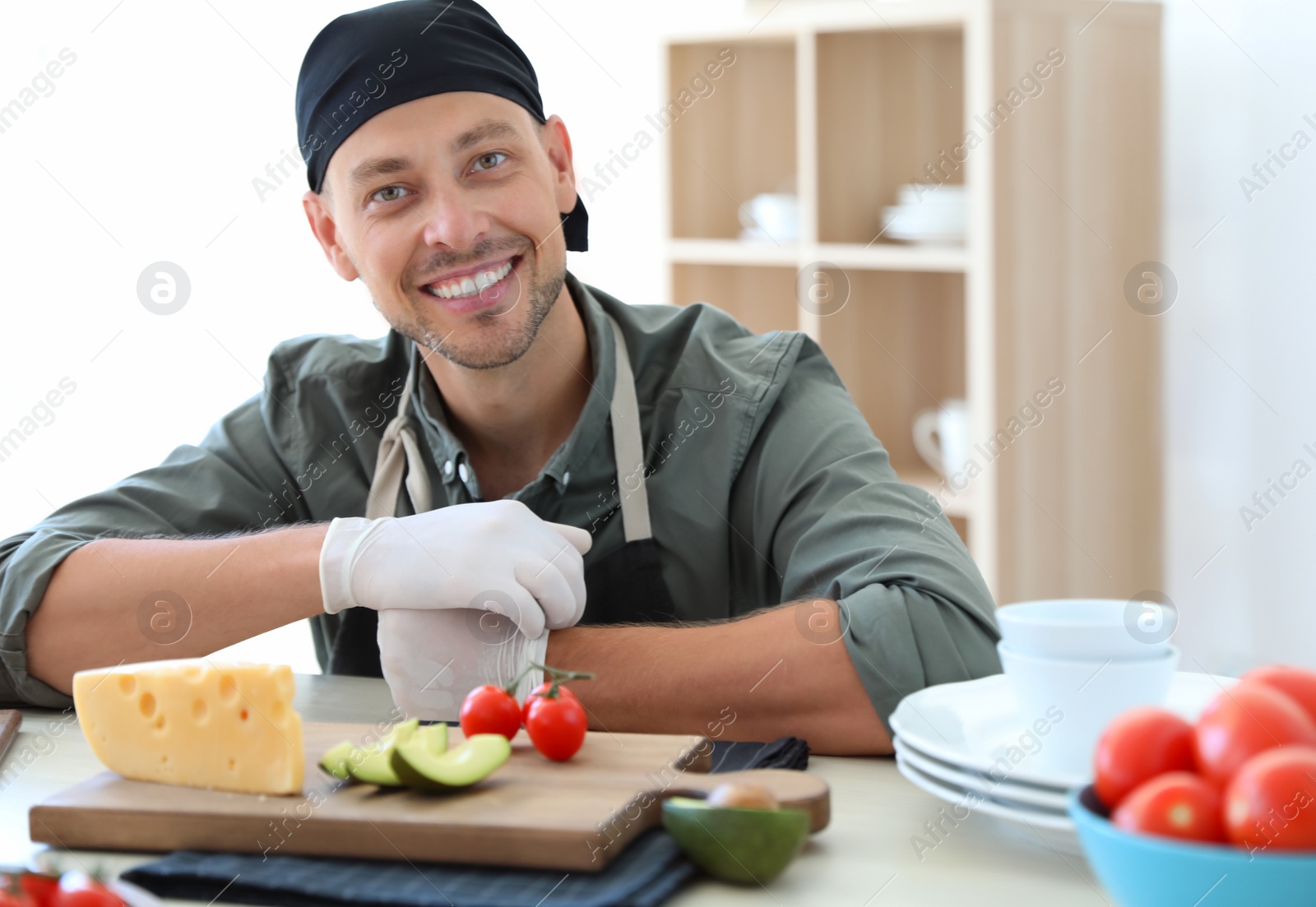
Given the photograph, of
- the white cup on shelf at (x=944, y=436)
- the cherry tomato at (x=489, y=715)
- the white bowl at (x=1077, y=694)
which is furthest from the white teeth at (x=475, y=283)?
the white cup on shelf at (x=944, y=436)

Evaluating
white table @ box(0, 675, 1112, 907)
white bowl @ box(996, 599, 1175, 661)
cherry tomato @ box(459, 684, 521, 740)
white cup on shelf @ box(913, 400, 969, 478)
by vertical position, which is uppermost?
white bowl @ box(996, 599, 1175, 661)

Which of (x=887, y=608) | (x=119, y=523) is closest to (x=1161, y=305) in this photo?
(x=887, y=608)

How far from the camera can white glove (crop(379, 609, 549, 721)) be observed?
52.0 inches

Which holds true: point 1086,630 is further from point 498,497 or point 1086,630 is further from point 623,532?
point 498,497

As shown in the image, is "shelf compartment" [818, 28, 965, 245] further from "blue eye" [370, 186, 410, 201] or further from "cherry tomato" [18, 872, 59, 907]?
"cherry tomato" [18, 872, 59, 907]

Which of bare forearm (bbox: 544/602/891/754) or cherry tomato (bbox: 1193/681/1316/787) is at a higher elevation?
cherry tomato (bbox: 1193/681/1316/787)

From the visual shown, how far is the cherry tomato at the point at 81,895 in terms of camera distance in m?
0.71

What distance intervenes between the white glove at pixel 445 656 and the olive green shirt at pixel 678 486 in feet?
0.84

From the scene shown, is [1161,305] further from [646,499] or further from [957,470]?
[646,499]

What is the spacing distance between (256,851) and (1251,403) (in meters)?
2.27

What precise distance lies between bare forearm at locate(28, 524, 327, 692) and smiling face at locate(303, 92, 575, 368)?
0.37 m

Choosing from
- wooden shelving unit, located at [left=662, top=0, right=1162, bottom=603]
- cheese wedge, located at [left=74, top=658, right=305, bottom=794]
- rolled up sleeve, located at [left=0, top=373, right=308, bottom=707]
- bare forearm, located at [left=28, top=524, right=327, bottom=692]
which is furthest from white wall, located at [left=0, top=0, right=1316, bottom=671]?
cheese wedge, located at [left=74, top=658, right=305, bottom=794]

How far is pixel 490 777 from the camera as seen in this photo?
38.8 inches

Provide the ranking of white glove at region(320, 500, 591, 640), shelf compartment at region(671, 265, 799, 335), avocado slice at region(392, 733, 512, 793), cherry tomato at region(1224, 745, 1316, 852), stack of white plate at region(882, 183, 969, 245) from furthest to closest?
Answer: shelf compartment at region(671, 265, 799, 335) < stack of white plate at region(882, 183, 969, 245) < white glove at region(320, 500, 591, 640) < avocado slice at region(392, 733, 512, 793) < cherry tomato at region(1224, 745, 1316, 852)
